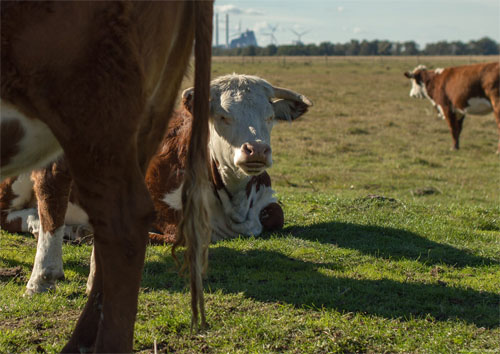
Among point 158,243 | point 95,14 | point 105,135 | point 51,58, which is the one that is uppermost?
point 95,14

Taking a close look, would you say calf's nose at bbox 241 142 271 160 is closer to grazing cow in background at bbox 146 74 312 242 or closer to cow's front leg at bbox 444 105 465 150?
grazing cow in background at bbox 146 74 312 242

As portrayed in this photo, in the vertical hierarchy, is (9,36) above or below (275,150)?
above

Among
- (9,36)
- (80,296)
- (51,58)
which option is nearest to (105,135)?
(51,58)

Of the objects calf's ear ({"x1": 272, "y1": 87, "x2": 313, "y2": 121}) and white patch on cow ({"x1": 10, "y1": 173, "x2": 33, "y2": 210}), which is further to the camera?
calf's ear ({"x1": 272, "y1": 87, "x2": 313, "y2": 121})

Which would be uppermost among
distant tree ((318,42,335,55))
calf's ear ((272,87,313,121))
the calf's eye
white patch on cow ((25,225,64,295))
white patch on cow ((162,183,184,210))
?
distant tree ((318,42,335,55))

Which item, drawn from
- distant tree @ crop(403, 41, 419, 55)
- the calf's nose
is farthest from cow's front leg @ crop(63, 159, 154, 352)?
distant tree @ crop(403, 41, 419, 55)

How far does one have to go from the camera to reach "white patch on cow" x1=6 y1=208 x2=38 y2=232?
5723 mm

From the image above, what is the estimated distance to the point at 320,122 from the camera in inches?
696

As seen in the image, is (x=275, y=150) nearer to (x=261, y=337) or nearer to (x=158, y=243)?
(x=158, y=243)

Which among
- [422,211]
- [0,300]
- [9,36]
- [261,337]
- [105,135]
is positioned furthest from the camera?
[422,211]

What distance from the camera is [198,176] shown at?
9.59 ft

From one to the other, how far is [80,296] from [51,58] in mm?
2405

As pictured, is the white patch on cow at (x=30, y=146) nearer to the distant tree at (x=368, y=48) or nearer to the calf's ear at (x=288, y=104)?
the calf's ear at (x=288, y=104)

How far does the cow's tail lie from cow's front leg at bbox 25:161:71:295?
1741 millimetres
